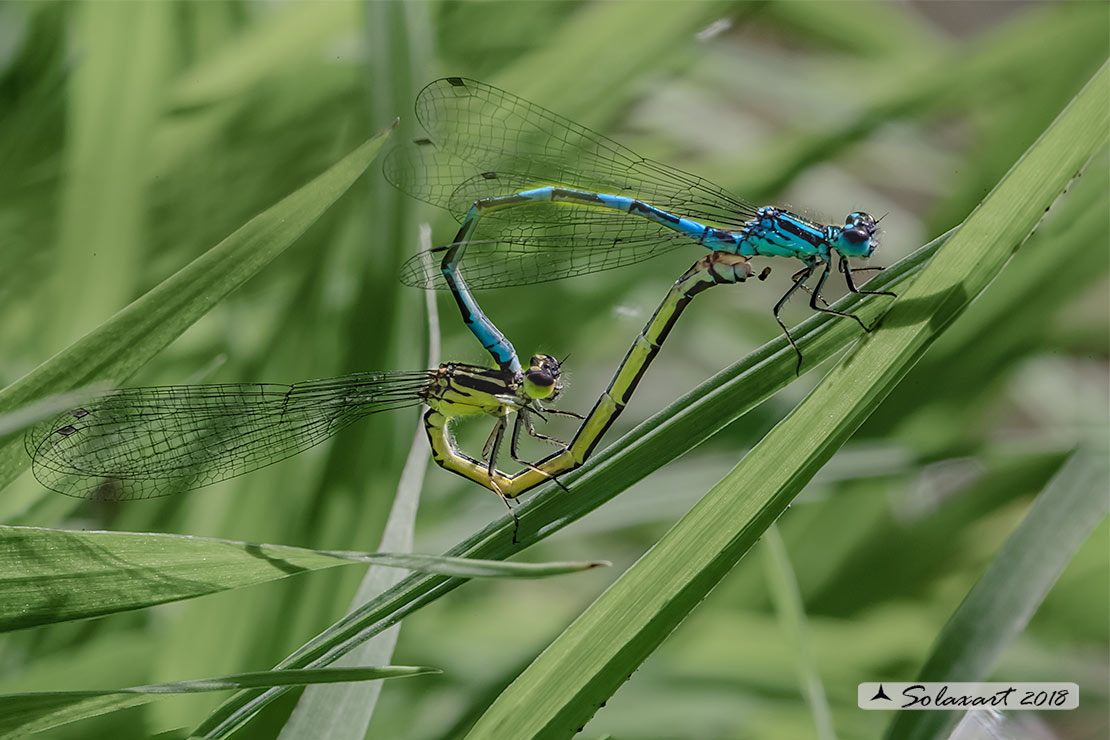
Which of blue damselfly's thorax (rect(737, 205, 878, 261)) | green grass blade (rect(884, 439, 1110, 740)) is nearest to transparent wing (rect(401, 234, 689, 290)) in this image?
blue damselfly's thorax (rect(737, 205, 878, 261))

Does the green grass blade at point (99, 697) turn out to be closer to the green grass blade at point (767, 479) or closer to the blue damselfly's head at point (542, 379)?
the green grass blade at point (767, 479)

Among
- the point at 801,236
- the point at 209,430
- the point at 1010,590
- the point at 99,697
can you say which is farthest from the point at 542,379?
the point at 1010,590

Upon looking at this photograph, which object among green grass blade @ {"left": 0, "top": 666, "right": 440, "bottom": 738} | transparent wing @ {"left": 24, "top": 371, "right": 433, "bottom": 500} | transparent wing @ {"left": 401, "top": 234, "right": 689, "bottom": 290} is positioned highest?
transparent wing @ {"left": 401, "top": 234, "right": 689, "bottom": 290}

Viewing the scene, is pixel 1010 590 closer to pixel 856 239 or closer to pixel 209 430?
pixel 856 239

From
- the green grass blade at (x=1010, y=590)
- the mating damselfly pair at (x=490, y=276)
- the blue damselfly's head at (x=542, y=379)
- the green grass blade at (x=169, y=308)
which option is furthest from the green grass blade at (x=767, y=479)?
the green grass blade at (x=169, y=308)

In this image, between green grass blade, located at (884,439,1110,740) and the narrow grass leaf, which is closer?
the narrow grass leaf

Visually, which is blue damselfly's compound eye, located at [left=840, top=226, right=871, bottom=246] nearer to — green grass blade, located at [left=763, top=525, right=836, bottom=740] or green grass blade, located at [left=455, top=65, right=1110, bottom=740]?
green grass blade, located at [left=455, top=65, right=1110, bottom=740]

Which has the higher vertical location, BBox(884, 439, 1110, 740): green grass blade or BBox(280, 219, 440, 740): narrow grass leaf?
BBox(884, 439, 1110, 740): green grass blade

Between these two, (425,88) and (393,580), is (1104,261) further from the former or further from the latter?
(393,580)
